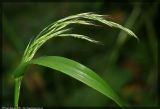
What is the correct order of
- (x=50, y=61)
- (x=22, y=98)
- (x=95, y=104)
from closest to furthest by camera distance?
(x=50, y=61), (x=95, y=104), (x=22, y=98)

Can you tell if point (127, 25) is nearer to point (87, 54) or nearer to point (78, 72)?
point (87, 54)

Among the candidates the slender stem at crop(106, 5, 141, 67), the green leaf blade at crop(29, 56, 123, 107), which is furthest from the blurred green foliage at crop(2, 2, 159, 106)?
the green leaf blade at crop(29, 56, 123, 107)

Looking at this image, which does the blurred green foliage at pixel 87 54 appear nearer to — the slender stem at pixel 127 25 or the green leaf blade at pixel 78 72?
the slender stem at pixel 127 25

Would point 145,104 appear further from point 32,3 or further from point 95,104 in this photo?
point 32,3

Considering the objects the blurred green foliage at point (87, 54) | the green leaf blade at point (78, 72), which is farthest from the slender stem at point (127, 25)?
the green leaf blade at point (78, 72)

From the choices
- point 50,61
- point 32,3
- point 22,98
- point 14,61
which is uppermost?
point 50,61

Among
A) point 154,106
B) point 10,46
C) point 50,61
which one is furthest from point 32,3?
point 50,61
